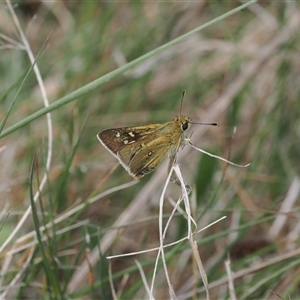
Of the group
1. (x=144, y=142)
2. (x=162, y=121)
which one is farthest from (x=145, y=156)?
(x=162, y=121)

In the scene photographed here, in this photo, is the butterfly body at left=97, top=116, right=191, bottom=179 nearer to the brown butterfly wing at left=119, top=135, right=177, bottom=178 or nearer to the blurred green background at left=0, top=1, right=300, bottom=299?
the brown butterfly wing at left=119, top=135, right=177, bottom=178

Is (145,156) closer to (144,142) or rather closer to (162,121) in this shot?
(144,142)

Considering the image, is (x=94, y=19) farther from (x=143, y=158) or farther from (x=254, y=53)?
(x=143, y=158)

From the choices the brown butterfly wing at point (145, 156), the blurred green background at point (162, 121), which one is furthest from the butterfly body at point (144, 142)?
the blurred green background at point (162, 121)

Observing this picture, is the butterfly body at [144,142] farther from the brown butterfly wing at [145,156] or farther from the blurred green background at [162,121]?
the blurred green background at [162,121]

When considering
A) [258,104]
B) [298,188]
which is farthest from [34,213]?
[258,104]

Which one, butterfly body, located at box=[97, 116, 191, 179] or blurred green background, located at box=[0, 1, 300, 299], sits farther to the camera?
blurred green background, located at box=[0, 1, 300, 299]

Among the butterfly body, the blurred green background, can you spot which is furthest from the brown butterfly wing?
the blurred green background
